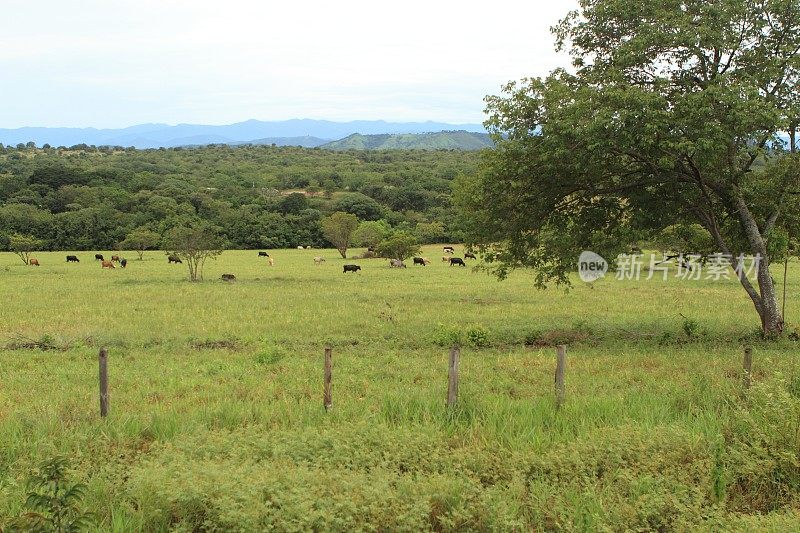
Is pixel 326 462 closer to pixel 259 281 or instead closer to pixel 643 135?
pixel 643 135

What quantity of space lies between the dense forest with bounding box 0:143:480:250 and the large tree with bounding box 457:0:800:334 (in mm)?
34078

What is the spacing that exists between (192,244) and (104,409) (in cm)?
2624

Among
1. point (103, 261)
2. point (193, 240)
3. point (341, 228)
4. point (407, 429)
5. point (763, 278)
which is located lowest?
point (103, 261)

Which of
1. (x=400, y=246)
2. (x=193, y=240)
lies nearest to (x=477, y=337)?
(x=193, y=240)

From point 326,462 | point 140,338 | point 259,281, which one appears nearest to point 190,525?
point 326,462

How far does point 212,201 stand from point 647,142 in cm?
7363

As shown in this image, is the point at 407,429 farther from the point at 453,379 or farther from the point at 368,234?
the point at 368,234

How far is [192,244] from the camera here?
33.6 m

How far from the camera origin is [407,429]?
25.6 feet

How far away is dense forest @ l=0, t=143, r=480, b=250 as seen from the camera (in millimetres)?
67438

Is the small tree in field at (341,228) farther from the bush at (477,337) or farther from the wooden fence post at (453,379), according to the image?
the wooden fence post at (453,379)

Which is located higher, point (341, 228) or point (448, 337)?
point (341, 228)

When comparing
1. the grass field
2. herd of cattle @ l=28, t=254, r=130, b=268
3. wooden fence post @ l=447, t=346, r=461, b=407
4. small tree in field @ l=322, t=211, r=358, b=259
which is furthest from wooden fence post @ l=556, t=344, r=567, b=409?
small tree in field @ l=322, t=211, r=358, b=259

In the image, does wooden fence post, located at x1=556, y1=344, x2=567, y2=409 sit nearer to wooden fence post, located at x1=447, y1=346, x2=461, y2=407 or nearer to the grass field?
the grass field
